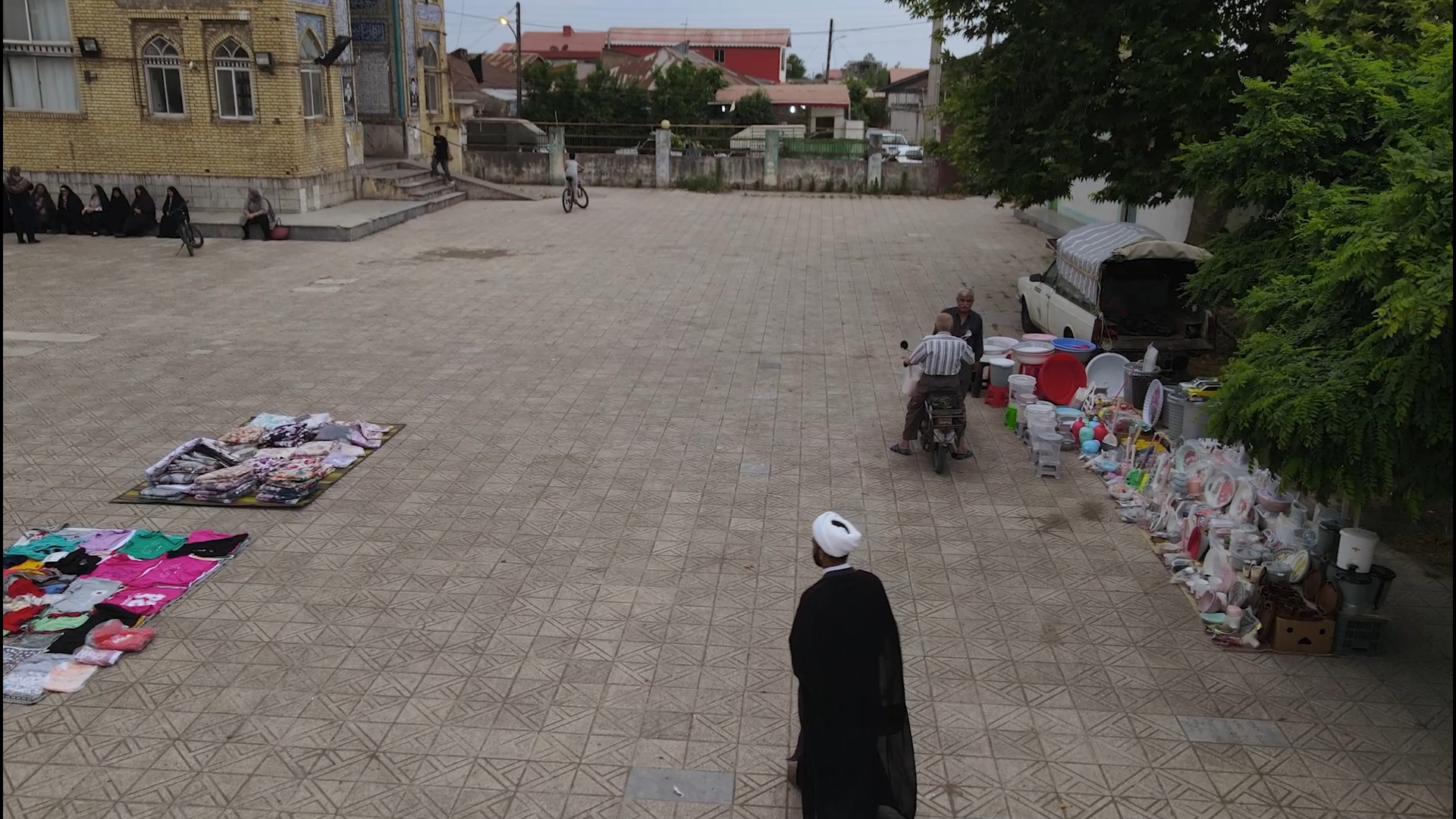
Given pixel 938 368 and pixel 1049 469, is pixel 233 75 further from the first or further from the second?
pixel 1049 469

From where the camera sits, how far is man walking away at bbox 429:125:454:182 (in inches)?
1121

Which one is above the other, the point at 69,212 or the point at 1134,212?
the point at 1134,212

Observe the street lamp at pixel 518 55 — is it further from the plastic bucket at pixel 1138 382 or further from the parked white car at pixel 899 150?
the plastic bucket at pixel 1138 382

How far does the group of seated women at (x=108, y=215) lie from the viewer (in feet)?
70.0

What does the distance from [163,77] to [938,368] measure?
20047mm

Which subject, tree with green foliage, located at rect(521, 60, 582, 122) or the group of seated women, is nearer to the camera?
the group of seated women

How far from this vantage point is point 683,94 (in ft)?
151

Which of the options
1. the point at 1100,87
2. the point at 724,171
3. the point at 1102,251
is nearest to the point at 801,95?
the point at 724,171

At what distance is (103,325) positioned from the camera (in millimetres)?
14227

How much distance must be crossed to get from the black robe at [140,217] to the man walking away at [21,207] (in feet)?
4.99

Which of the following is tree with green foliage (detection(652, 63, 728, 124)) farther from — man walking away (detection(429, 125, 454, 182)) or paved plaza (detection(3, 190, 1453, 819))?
paved plaza (detection(3, 190, 1453, 819))

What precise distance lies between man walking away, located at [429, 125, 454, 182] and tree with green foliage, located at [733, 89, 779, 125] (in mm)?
18866

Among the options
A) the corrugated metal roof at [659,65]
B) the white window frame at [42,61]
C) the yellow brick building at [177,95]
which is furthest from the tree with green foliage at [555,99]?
the white window frame at [42,61]

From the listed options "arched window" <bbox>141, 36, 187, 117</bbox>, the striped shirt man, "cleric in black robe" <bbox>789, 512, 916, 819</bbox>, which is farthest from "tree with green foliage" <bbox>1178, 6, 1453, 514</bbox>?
"arched window" <bbox>141, 36, 187, 117</bbox>
